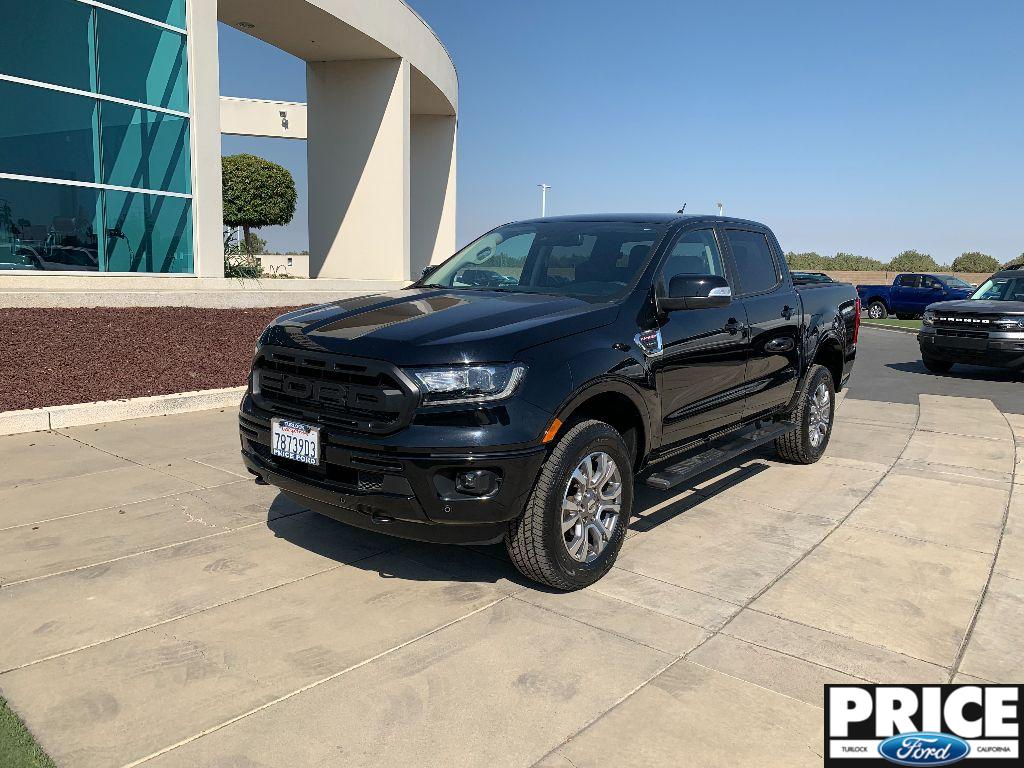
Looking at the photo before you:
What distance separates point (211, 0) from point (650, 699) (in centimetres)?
1544

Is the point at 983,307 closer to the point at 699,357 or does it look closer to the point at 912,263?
the point at 699,357

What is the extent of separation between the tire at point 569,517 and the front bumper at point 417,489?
0.09 metres

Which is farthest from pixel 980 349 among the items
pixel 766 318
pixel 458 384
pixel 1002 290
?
pixel 458 384

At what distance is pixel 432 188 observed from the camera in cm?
3086

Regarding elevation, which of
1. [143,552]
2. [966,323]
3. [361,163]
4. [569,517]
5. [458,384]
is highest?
[361,163]

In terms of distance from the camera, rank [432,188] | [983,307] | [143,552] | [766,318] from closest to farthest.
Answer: [143,552] → [766,318] → [983,307] → [432,188]

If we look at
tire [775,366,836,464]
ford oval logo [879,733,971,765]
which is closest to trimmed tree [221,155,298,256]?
tire [775,366,836,464]

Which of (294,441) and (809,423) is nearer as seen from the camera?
(294,441)

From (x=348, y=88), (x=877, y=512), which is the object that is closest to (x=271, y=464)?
(x=877, y=512)

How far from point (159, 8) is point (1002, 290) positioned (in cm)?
1527

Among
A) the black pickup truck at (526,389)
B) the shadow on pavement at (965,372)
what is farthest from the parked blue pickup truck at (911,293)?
the black pickup truck at (526,389)

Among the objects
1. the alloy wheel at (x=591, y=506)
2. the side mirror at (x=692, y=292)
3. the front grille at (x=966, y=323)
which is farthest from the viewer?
the front grille at (x=966, y=323)

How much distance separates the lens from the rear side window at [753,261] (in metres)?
5.78

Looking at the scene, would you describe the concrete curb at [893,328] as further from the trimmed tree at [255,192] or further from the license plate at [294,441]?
the trimmed tree at [255,192]
